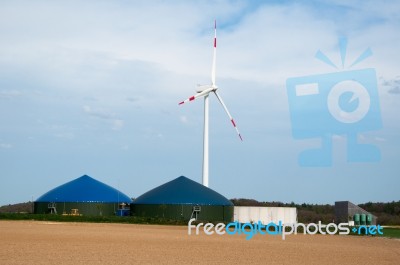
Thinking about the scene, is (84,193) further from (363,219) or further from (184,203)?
(363,219)

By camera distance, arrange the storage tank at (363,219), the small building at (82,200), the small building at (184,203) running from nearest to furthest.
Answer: the storage tank at (363,219) < the small building at (184,203) < the small building at (82,200)

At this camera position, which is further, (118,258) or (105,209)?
(105,209)

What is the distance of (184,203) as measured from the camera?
65.6m

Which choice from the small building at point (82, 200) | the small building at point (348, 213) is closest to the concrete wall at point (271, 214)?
the small building at point (348, 213)

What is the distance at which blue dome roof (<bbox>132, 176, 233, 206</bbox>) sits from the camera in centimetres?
6619

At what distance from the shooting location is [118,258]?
2595 cm

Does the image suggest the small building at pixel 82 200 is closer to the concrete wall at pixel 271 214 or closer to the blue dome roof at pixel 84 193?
the blue dome roof at pixel 84 193

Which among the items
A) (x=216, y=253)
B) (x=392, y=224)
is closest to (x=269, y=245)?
(x=216, y=253)

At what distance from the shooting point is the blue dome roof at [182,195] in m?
66.2

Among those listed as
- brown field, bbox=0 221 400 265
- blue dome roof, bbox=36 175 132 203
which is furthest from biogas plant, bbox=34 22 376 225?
brown field, bbox=0 221 400 265

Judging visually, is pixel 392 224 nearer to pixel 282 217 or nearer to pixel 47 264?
pixel 282 217

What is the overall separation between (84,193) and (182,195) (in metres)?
13.0

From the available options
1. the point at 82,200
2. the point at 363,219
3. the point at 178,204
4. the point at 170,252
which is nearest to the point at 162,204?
the point at 178,204

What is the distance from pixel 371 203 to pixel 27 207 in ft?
208
